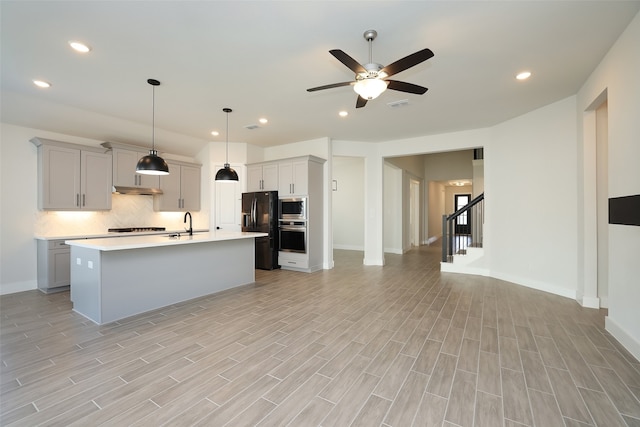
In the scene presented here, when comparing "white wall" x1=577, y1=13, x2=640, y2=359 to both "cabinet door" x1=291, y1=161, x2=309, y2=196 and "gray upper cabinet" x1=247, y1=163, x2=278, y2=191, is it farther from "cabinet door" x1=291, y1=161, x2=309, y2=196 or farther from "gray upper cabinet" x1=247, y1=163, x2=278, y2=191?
"gray upper cabinet" x1=247, y1=163, x2=278, y2=191

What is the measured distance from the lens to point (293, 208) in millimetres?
6016

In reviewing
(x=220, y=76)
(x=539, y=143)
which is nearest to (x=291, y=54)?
(x=220, y=76)

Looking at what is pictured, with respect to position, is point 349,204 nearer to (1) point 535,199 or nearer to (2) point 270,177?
(2) point 270,177

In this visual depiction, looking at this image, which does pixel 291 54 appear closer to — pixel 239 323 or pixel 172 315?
pixel 239 323

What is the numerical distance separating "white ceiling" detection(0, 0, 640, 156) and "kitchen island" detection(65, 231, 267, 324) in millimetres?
2094

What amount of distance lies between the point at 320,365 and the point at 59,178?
5.44 meters

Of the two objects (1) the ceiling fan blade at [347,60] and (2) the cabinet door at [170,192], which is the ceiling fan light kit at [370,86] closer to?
(1) the ceiling fan blade at [347,60]

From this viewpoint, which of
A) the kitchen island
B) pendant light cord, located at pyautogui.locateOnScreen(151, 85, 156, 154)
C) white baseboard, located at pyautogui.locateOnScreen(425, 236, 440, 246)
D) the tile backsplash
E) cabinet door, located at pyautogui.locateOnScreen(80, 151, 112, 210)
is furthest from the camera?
white baseboard, located at pyautogui.locateOnScreen(425, 236, 440, 246)

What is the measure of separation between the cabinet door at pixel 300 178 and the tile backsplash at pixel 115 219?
2.37m

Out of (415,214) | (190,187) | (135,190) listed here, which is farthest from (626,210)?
(415,214)

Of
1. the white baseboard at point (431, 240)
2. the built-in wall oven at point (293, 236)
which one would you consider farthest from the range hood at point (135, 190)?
the white baseboard at point (431, 240)

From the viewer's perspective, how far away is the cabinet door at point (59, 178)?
4570mm

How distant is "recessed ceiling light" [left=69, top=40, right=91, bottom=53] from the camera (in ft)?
8.93

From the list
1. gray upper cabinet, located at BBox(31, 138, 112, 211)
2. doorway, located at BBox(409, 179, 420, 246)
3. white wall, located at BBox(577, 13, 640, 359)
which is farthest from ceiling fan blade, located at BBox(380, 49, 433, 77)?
doorway, located at BBox(409, 179, 420, 246)
